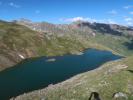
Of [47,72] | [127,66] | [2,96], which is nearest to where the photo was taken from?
[127,66]

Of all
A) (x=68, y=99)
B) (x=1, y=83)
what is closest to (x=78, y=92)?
(x=68, y=99)

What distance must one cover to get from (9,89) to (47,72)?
5038 cm

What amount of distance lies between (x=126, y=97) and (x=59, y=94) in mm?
13682

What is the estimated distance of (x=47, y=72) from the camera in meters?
173

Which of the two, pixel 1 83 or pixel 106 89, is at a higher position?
pixel 106 89

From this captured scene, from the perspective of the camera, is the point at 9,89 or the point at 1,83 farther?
the point at 1,83

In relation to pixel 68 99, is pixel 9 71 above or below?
below

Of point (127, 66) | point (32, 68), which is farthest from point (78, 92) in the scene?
point (32, 68)

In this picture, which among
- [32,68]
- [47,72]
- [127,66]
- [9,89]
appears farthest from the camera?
[32,68]

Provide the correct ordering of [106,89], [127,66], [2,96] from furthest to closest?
[2,96]
[127,66]
[106,89]

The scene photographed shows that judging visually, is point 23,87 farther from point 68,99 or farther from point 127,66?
point 68,99

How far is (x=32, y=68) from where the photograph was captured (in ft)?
617

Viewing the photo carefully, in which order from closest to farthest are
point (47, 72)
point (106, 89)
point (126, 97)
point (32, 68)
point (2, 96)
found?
1. point (126, 97)
2. point (106, 89)
3. point (2, 96)
4. point (47, 72)
5. point (32, 68)

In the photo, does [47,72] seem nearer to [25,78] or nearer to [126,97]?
[25,78]
